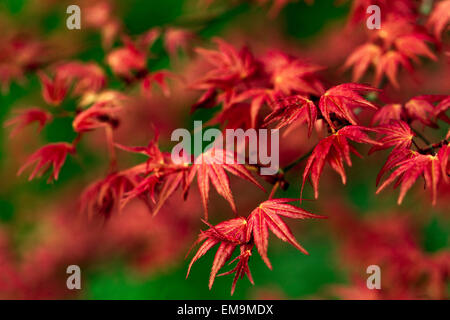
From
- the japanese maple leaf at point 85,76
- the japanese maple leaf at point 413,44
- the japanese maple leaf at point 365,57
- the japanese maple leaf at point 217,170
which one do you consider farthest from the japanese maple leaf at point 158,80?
the japanese maple leaf at point 413,44

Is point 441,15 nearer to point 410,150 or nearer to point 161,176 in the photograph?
point 410,150

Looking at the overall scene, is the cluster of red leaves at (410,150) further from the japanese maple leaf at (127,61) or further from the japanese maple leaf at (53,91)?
the japanese maple leaf at (53,91)

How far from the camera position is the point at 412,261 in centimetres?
163

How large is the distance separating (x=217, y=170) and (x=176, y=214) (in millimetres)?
1374

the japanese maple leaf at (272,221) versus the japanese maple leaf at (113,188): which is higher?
the japanese maple leaf at (113,188)

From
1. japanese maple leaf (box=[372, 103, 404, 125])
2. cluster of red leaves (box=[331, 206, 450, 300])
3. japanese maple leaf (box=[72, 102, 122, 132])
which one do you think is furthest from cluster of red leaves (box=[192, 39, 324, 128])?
cluster of red leaves (box=[331, 206, 450, 300])

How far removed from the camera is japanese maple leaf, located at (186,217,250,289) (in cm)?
77

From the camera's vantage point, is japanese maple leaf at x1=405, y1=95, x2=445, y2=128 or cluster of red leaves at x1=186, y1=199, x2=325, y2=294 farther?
japanese maple leaf at x1=405, y1=95, x2=445, y2=128

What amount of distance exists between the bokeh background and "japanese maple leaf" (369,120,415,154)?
2.88ft

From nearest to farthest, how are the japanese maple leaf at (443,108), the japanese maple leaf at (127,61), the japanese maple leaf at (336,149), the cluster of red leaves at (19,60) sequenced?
1. the japanese maple leaf at (336,149)
2. the japanese maple leaf at (443,108)
3. the japanese maple leaf at (127,61)
4. the cluster of red leaves at (19,60)

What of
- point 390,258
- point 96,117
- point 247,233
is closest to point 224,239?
point 247,233

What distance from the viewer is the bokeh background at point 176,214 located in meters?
2.05

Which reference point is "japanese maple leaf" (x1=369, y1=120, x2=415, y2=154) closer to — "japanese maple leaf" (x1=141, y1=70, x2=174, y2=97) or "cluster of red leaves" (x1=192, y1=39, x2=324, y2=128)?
"cluster of red leaves" (x1=192, y1=39, x2=324, y2=128)

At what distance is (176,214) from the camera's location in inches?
84.4
